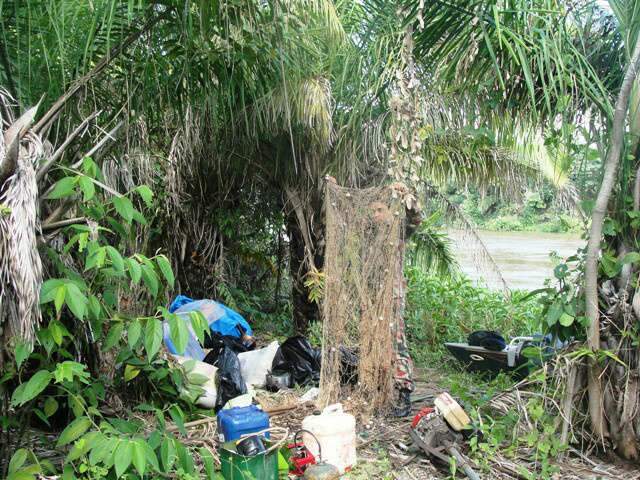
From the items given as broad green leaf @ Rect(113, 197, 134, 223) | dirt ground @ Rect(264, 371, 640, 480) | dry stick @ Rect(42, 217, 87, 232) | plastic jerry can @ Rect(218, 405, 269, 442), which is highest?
broad green leaf @ Rect(113, 197, 134, 223)

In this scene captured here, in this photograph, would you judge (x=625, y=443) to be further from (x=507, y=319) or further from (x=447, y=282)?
(x=447, y=282)

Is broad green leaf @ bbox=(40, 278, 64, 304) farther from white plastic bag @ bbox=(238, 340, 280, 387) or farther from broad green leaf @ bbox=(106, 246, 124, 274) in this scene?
white plastic bag @ bbox=(238, 340, 280, 387)

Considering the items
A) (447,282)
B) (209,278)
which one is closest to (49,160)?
(209,278)

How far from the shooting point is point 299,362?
19.9 feet

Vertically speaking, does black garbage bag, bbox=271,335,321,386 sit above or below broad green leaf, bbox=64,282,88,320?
below

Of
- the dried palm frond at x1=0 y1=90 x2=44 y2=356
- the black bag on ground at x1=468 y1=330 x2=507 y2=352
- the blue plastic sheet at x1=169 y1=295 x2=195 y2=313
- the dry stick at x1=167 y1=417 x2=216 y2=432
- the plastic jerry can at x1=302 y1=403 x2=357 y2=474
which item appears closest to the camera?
the dried palm frond at x1=0 y1=90 x2=44 y2=356

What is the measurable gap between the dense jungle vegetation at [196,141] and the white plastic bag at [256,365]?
0.97 meters

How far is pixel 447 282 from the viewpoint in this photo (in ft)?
31.9

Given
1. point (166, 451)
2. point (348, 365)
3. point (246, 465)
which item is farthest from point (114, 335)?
point (348, 365)

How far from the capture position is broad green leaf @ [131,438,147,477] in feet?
9.18

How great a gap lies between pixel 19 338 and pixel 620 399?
3.45 m

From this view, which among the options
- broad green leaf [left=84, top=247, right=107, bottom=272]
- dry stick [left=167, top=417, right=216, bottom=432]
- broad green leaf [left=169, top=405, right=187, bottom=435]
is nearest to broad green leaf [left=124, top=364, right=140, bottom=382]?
dry stick [left=167, top=417, right=216, bottom=432]

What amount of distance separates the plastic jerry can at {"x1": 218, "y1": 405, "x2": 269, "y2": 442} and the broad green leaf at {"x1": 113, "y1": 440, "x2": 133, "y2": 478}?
1.10 m

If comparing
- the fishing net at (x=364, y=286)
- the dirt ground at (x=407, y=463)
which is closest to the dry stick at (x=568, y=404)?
the dirt ground at (x=407, y=463)
